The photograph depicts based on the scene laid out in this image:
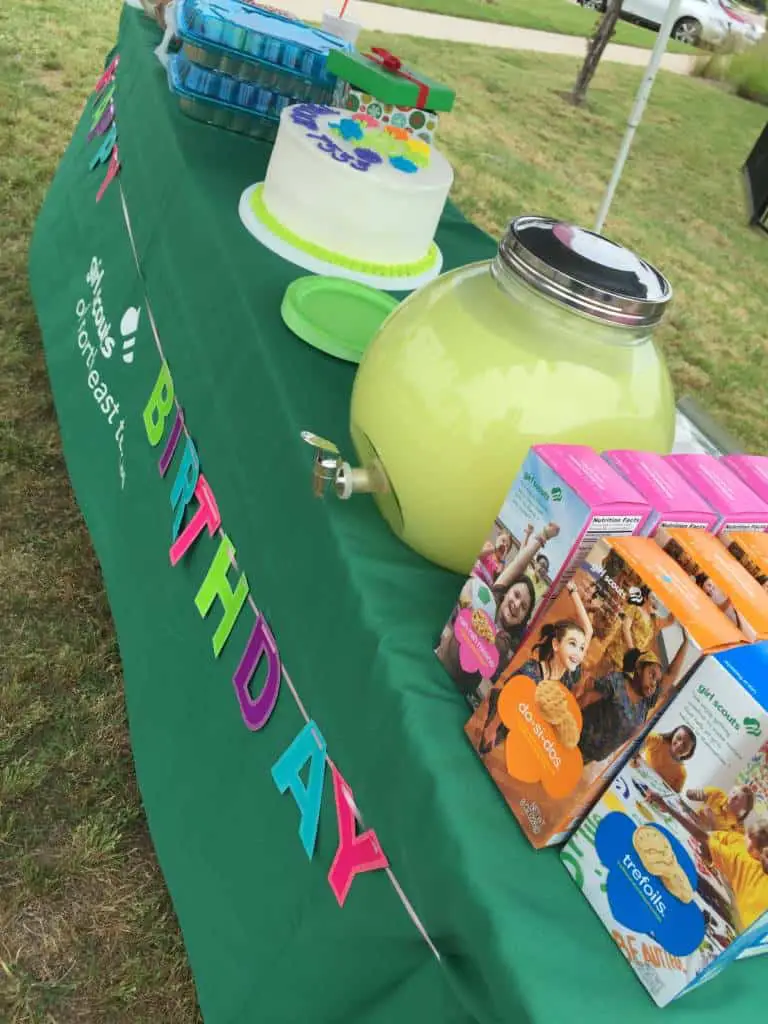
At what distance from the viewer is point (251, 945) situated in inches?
36.9

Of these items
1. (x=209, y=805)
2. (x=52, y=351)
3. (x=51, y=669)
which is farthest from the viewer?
(x=52, y=351)

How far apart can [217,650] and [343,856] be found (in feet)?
1.24

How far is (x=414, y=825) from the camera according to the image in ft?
2.25

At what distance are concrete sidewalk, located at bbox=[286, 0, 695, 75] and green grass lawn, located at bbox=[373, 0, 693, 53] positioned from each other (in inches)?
6.7

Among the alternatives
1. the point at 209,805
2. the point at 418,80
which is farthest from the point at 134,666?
the point at 418,80

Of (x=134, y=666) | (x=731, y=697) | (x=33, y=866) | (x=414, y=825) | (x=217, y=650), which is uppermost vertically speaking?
(x=731, y=697)

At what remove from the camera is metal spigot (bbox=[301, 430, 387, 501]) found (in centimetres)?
84

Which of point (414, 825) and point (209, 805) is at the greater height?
point (414, 825)

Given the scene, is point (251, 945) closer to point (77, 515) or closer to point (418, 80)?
point (77, 515)

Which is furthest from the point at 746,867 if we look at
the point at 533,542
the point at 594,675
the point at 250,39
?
the point at 250,39

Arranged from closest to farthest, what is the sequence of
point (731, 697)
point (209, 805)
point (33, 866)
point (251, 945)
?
point (731, 697), point (251, 945), point (209, 805), point (33, 866)

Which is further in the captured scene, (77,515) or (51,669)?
(77,515)

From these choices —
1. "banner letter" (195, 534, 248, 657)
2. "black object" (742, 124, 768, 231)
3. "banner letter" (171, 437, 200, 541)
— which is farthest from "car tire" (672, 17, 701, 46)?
"banner letter" (195, 534, 248, 657)

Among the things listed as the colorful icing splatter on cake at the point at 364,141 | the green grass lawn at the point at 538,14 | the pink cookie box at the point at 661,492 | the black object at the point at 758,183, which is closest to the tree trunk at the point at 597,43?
the black object at the point at 758,183
